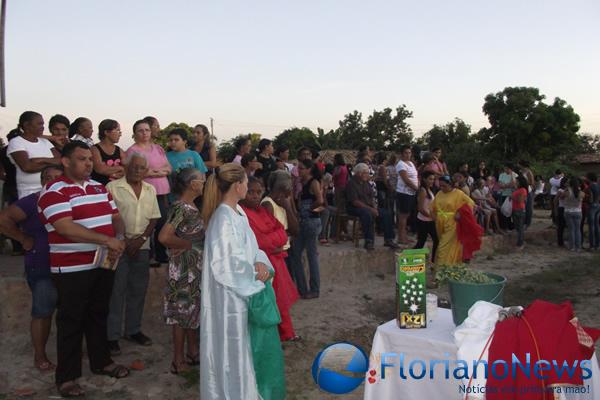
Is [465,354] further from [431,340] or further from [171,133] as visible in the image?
[171,133]

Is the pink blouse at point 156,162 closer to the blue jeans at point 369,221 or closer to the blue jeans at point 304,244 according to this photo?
the blue jeans at point 304,244

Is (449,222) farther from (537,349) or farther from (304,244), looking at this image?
(537,349)

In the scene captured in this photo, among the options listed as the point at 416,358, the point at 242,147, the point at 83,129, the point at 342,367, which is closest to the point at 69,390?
the point at 342,367

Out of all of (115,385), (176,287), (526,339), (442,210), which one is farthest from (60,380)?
(442,210)

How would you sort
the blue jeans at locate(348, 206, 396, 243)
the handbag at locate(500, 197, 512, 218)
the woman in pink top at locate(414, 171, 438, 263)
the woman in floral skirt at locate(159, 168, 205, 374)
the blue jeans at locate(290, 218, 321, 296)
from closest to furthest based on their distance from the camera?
the woman in floral skirt at locate(159, 168, 205, 374) → the blue jeans at locate(290, 218, 321, 296) → the woman in pink top at locate(414, 171, 438, 263) → the blue jeans at locate(348, 206, 396, 243) → the handbag at locate(500, 197, 512, 218)

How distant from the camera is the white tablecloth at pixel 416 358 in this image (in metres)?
2.43

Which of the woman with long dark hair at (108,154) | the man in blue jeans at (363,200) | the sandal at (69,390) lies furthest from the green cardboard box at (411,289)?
the man in blue jeans at (363,200)

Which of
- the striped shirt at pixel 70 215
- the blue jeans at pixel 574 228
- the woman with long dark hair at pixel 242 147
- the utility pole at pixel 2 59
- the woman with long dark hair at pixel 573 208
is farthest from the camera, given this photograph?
the blue jeans at pixel 574 228

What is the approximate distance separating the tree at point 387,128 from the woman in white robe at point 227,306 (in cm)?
3870

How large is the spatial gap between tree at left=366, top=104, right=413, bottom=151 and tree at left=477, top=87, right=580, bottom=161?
8565 millimetres

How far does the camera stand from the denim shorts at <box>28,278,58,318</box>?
4.09 meters

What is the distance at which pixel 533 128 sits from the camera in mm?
33312

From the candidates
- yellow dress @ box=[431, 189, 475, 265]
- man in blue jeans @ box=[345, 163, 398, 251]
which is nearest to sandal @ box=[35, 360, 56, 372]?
man in blue jeans @ box=[345, 163, 398, 251]

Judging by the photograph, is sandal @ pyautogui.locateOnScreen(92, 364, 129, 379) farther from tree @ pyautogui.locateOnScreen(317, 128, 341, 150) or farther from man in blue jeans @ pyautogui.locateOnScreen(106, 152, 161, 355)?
tree @ pyautogui.locateOnScreen(317, 128, 341, 150)
